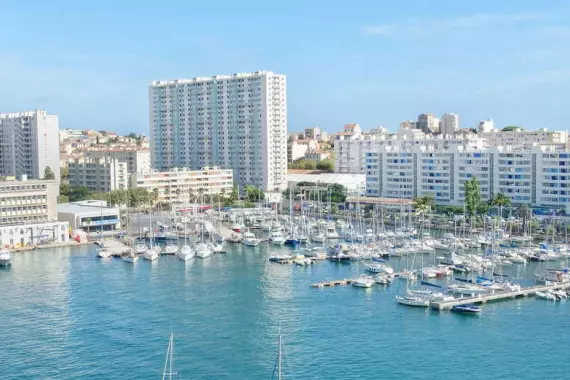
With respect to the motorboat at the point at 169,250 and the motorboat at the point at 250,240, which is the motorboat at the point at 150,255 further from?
the motorboat at the point at 250,240

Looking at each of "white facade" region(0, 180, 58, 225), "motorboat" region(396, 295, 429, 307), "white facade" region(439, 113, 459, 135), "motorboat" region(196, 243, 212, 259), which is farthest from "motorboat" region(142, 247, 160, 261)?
"white facade" region(439, 113, 459, 135)

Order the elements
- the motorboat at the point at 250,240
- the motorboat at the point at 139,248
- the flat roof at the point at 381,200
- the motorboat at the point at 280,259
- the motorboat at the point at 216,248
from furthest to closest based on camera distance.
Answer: the flat roof at the point at 381,200, the motorboat at the point at 250,240, the motorboat at the point at 216,248, the motorboat at the point at 139,248, the motorboat at the point at 280,259

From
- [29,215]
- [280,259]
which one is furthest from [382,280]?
[29,215]

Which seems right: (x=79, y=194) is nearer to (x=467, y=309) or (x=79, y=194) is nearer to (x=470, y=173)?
(x=470, y=173)

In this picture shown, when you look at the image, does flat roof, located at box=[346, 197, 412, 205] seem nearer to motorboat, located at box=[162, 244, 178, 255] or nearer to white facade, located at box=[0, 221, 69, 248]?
motorboat, located at box=[162, 244, 178, 255]

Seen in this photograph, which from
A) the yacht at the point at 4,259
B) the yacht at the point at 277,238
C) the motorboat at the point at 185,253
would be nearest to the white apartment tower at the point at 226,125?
the yacht at the point at 277,238

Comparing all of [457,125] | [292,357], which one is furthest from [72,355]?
[457,125]
